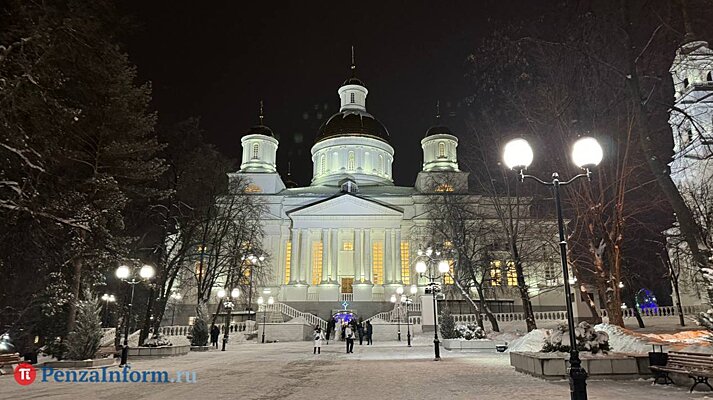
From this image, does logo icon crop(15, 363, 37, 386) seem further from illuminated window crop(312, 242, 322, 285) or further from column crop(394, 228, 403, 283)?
column crop(394, 228, 403, 283)

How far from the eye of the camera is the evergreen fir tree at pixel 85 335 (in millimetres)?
16562

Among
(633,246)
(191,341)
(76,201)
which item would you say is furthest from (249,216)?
(633,246)

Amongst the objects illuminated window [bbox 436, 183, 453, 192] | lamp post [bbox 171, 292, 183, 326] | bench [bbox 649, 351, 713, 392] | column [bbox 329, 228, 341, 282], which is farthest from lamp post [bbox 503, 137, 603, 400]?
column [bbox 329, 228, 341, 282]

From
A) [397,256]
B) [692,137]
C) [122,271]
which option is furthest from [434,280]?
[397,256]

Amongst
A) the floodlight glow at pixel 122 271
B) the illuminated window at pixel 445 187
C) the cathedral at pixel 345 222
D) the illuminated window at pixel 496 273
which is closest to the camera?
the floodlight glow at pixel 122 271

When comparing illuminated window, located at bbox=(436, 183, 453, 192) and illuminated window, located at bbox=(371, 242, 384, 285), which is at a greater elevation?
illuminated window, located at bbox=(436, 183, 453, 192)

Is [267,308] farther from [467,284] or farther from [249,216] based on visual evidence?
[467,284]

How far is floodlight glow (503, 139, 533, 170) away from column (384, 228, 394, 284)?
1762 inches

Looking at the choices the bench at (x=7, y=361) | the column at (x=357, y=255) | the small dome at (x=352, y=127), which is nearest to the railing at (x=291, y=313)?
the column at (x=357, y=255)

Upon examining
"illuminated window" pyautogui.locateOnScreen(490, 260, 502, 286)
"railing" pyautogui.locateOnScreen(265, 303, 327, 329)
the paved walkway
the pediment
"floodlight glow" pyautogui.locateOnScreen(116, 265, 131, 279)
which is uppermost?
the pediment

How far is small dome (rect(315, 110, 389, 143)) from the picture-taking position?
64.2 metres

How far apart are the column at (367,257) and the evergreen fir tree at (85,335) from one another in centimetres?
3578

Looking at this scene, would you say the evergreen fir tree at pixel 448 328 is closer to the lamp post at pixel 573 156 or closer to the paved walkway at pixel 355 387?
the paved walkway at pixel 355 387

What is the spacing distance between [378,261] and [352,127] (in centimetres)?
1817
